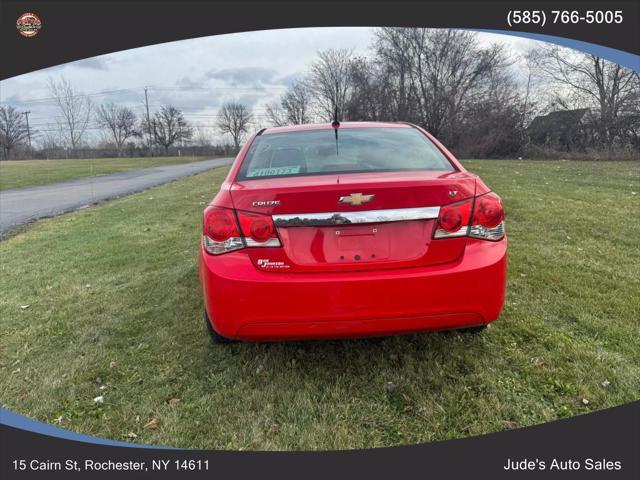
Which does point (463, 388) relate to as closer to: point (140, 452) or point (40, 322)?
point (140, 452)

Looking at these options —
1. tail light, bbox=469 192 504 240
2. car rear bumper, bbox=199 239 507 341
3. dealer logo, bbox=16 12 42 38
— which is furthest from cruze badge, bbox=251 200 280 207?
dealer logo, bbox=16 12 42 38

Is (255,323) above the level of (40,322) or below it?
above

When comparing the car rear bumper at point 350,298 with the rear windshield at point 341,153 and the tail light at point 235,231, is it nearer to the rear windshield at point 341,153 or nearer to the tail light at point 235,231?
the tail light at point 235,231

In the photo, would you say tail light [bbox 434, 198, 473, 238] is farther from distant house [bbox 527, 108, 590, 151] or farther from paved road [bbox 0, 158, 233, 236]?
distant house [bbox 527, 108, 590, 151]

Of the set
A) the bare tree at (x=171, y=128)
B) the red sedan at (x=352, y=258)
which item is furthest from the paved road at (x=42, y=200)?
the bare tree at (x=171, y=128)

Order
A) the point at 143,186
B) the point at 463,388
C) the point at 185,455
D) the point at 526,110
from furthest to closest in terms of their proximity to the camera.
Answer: the point at 526,110, the point at 143,186, the point at 463,388, the point at 185,455

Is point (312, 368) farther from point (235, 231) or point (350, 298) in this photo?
point (235, 231)

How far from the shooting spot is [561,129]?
27.3 meters

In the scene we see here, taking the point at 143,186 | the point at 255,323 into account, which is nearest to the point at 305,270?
the point at 255,323

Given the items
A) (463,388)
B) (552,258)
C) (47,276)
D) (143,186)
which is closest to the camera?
(463,388)

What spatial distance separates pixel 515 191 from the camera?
944cm

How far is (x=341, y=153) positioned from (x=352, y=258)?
3.12 ft

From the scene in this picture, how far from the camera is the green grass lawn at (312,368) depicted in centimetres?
232

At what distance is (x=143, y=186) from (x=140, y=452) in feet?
56.3
